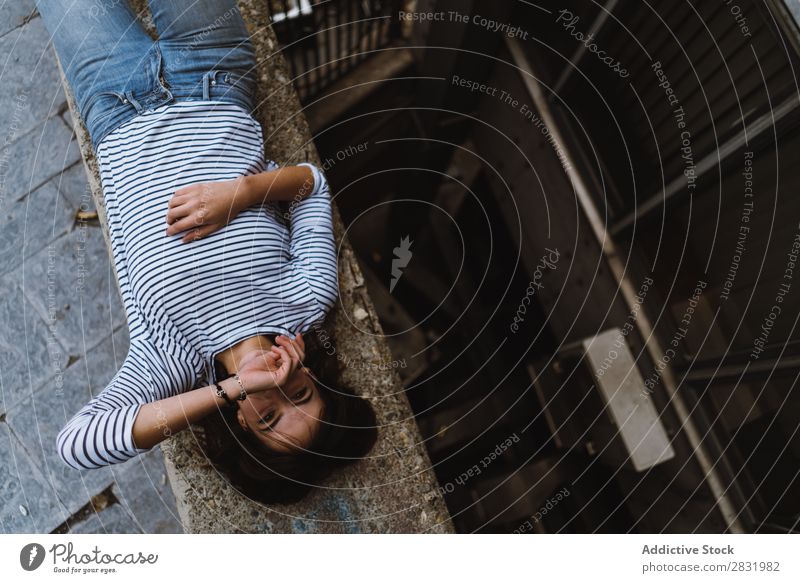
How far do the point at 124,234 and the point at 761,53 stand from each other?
85 cm

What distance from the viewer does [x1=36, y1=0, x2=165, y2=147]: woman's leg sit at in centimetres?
58

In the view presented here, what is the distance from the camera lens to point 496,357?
3.47 feet

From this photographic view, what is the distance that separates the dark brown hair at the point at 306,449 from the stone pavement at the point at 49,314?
262 mm

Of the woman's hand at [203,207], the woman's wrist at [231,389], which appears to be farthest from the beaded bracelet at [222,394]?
the woman's hand at [203,207]

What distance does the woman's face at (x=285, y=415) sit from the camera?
52cm

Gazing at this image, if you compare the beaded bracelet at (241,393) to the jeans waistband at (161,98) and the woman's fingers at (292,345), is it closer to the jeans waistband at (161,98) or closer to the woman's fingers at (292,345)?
the woman's fingers at (292,345)

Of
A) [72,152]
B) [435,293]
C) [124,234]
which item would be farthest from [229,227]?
[435,293]

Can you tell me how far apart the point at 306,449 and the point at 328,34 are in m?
0.90

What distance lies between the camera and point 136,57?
1.94ft

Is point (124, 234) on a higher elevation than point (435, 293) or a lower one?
higher

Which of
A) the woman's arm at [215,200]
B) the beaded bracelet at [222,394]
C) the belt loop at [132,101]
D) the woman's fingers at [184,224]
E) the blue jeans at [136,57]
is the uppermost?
the blue jeans at [136,57]

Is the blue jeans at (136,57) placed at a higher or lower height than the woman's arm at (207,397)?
higher

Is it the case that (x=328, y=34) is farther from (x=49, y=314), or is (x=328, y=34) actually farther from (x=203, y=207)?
(x=49, y=314)
